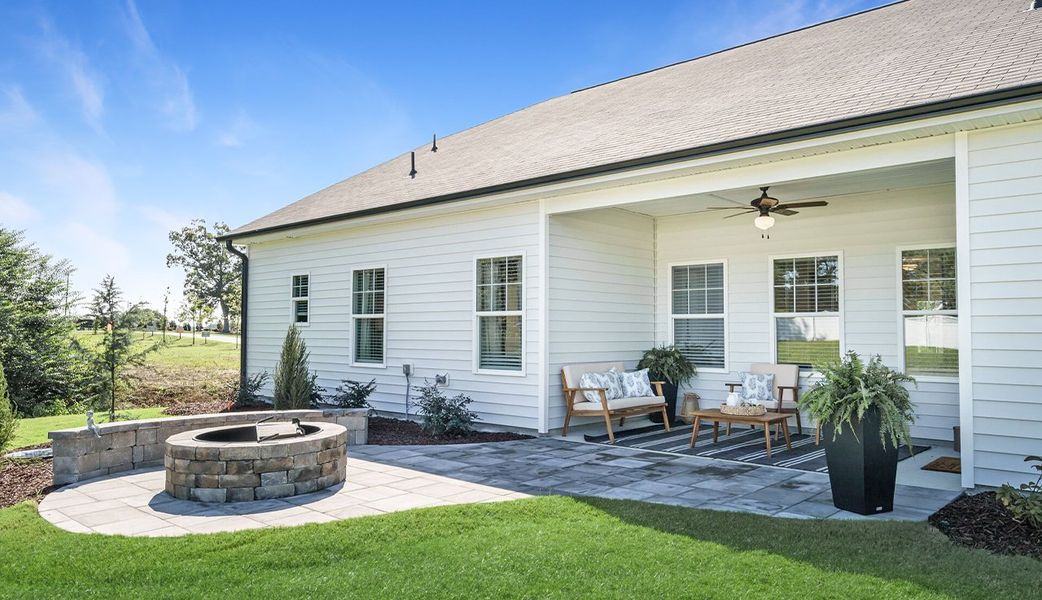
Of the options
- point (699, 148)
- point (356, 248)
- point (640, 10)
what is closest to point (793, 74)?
point (699, 148)

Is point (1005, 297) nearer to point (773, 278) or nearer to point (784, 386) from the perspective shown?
point (784, 386)

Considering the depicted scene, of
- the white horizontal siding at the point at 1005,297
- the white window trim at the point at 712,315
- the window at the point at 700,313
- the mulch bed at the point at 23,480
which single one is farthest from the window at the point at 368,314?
the white horizontal siding at the point at 1005,297

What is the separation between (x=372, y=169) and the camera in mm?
13125

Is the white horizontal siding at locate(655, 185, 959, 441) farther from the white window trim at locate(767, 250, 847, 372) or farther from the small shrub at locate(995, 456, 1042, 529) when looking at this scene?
the small shrub at locate(995, 456, 1042, 529)

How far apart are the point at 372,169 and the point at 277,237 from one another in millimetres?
2577

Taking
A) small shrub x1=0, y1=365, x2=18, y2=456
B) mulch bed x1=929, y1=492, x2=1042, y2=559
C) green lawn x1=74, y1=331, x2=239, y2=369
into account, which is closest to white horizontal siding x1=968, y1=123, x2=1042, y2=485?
mulch bed x1=929, y1=492, x2=1042, y2=559

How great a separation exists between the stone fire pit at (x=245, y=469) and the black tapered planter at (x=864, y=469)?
3.73 meters

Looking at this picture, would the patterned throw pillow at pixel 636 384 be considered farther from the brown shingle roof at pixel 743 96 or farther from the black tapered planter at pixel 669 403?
the brown shingle roof at pixel 743 96

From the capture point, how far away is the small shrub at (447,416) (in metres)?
7.89

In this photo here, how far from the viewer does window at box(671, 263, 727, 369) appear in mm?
9039

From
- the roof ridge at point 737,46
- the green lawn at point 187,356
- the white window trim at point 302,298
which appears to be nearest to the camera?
the roof ridge at point 737,46

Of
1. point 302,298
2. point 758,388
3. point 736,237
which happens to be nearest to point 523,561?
point 758,388

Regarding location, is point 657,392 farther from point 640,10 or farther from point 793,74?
point 640,10

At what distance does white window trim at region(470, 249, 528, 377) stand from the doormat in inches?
163
